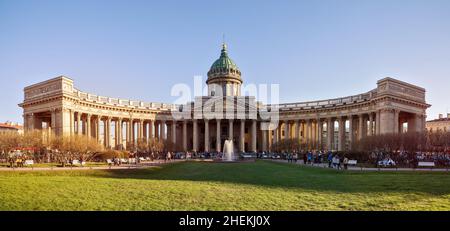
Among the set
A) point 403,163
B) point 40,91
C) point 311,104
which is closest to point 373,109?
point 311,104

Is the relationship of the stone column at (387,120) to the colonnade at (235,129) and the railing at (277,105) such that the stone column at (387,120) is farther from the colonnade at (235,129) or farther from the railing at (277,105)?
the railing at (277,105)

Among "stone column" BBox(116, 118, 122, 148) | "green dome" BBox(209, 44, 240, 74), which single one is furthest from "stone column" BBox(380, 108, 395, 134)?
"stone column" BBox(116, 118, 122, 148)

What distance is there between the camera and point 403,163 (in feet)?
108

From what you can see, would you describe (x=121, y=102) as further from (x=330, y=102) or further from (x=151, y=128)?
(x=330, y=102)

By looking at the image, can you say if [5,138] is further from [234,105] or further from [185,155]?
[234,105]

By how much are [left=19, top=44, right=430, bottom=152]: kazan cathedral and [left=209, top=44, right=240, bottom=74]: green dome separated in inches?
13.4

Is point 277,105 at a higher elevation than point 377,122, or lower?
higher

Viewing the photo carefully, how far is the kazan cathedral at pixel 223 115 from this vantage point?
54.3 metres

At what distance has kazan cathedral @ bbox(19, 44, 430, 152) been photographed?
54344mm

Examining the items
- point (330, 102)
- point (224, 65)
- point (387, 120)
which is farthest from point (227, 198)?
point (224, 65)

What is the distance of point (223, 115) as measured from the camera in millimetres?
72438

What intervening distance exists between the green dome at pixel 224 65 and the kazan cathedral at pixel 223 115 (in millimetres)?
341

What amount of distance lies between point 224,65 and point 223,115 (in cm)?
2652

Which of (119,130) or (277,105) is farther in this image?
(277,105)
